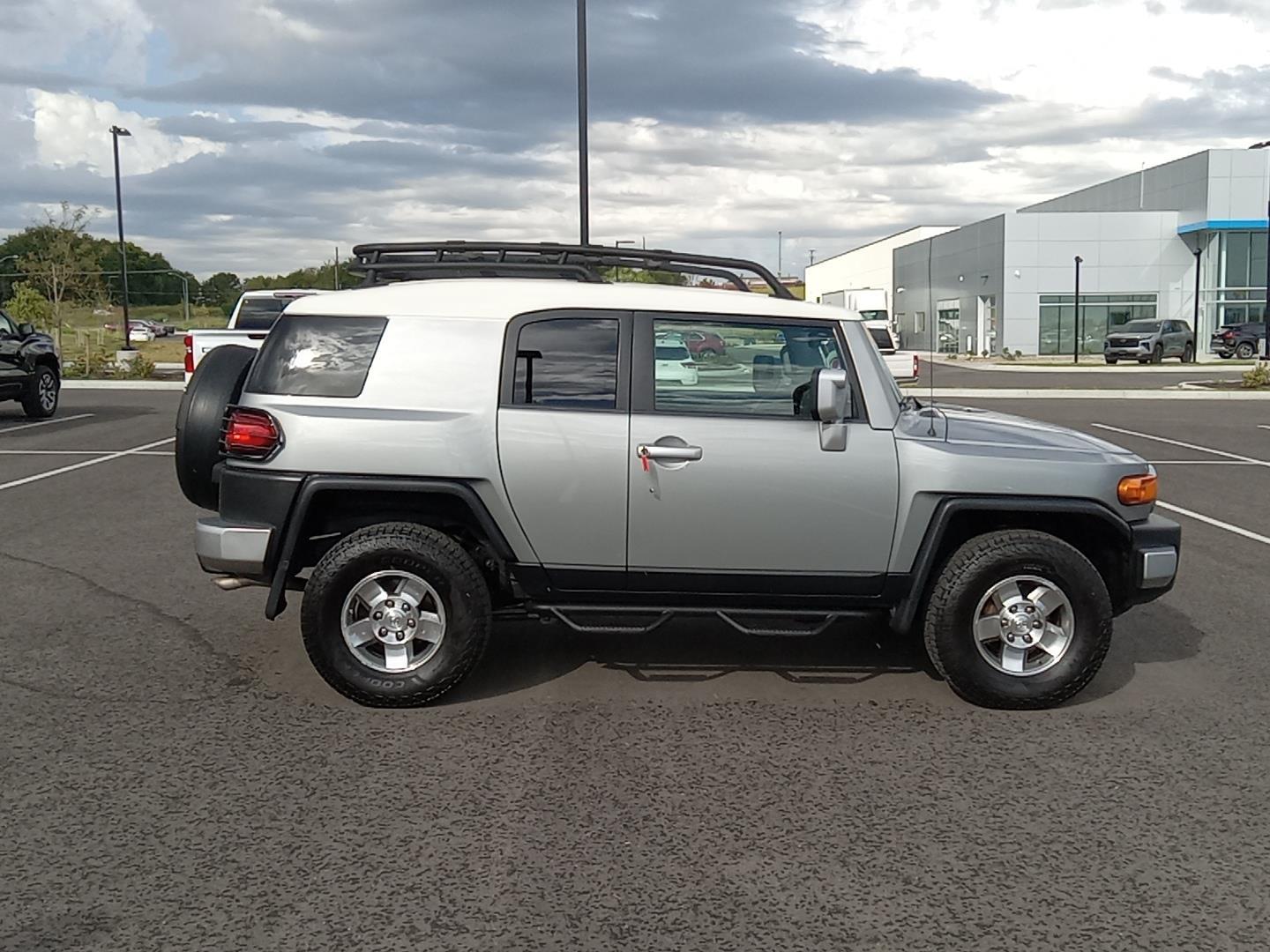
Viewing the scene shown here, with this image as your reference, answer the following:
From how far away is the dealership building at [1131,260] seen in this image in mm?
55719

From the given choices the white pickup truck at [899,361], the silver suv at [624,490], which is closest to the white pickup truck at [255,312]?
the white pickup truck at [899,361]

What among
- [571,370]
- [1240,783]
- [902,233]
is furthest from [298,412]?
[902,233]

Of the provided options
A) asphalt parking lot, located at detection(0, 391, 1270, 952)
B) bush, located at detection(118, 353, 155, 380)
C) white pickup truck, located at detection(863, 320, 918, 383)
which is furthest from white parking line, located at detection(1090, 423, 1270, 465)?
bush, located at detection(118, 353, 155, 380)

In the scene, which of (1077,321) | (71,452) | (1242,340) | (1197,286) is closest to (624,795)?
(71,452)

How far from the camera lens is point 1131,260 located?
5928cm

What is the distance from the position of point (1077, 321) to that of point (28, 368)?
4582cm

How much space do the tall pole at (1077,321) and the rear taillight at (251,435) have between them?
51.7 meters

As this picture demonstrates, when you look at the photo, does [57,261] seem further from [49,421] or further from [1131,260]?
[1131,260]

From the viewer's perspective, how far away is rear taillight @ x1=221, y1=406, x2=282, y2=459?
5461 mm

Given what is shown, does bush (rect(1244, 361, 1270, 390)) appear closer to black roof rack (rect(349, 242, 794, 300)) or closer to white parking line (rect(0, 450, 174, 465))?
white parking line (rect(0, 450, 174, 465))

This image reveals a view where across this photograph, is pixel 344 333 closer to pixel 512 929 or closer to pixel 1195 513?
pixel 512 929

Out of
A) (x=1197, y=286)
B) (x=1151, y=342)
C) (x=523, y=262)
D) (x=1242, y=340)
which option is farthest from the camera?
Result: (x=1197, y=286)

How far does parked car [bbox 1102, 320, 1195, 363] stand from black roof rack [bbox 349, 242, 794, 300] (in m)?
46.8

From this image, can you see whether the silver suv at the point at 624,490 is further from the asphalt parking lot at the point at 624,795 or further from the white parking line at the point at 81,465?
the white parking line at the point at 81,465
